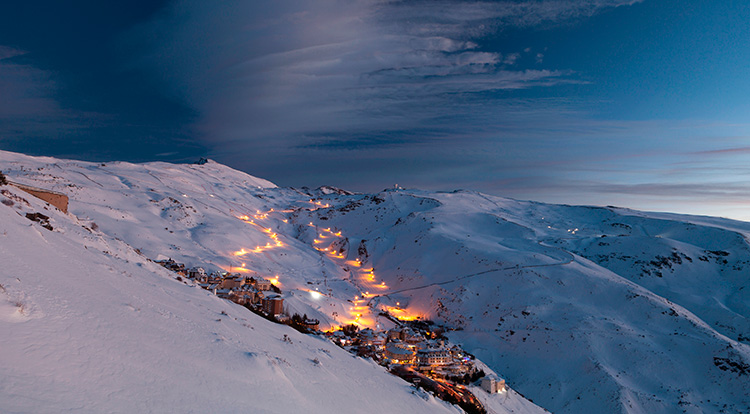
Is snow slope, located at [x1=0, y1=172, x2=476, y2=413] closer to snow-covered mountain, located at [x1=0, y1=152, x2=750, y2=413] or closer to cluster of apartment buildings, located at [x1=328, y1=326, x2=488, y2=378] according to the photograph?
snow-covered mountain, located at [x1=0, y1=152, x2=750, y2=413]

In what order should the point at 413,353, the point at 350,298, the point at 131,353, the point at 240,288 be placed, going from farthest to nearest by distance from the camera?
the point at 350,298, the point at 240,288, the point at 413,353, the point at 131,353

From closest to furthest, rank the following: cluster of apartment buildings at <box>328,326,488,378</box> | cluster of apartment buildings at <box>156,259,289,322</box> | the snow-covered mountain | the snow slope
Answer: the snow slope → the snow-covered mountain → cluster of apartment buildings at <box>328,326,488,378</box> → cluster of apartment buildings at <box>156,259,289,322</box>

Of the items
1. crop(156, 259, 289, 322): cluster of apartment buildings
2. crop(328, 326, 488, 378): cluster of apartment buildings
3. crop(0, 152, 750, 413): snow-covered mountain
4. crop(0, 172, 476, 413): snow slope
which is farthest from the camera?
crop(156, 259, 289, 322): cluster of apartment buildings

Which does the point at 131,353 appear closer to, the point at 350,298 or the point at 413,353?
the point at 413,353

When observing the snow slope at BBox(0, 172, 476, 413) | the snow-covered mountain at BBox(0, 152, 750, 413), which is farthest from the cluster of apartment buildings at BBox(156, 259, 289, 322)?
the snow slope at BBox(0, 172, 476, 413)

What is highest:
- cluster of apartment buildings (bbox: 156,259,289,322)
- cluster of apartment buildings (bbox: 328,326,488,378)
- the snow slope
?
the snow slope

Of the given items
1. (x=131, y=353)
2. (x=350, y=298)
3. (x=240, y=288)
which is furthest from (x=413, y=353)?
(x=131, y=353)

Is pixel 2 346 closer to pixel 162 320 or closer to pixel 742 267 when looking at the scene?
pixel 162 320

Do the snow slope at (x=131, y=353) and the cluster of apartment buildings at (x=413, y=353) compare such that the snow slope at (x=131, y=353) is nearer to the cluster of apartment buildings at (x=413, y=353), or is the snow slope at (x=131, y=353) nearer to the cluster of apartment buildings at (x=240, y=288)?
the cluster of apartment buildings at (x=413, y=353)
